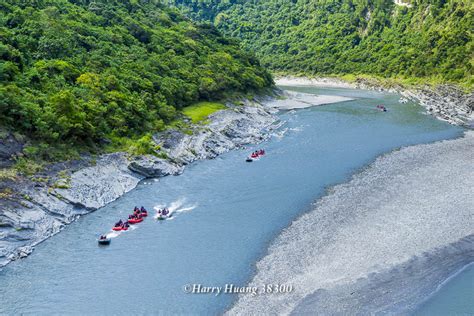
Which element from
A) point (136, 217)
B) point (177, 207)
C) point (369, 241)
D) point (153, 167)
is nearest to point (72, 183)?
point (136, 217)

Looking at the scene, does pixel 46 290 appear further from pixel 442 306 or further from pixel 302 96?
pixel 302 96

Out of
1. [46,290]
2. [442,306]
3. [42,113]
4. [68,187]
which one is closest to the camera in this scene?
[442,306]

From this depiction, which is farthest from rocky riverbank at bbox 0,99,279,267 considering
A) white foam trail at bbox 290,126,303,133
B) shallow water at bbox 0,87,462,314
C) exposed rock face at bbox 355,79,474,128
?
exposed rock face at bbox 355,79,474,128

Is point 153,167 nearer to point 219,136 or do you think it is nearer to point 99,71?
point 219,136

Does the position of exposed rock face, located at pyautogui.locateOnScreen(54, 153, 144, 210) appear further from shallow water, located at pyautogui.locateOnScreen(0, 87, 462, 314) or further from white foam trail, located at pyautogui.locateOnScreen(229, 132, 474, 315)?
white foam trail, located at pyautogui.locateOnScreen(229, 132, 474, 315)

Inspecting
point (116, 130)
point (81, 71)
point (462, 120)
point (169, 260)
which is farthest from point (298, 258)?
point (462, 120)

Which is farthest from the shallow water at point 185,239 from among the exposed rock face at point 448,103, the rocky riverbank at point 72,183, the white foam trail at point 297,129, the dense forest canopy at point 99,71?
the exposed rock face at point 448,103
